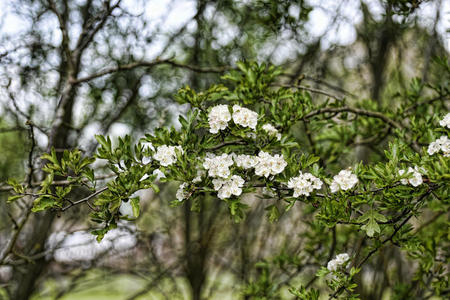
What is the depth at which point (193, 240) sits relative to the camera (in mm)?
4383

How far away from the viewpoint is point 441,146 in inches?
62.1

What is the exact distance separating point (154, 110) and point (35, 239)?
1434mm

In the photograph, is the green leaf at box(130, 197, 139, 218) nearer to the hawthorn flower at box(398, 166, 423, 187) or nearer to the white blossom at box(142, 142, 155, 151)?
the white blossom at box(142, 142, 155, 151)

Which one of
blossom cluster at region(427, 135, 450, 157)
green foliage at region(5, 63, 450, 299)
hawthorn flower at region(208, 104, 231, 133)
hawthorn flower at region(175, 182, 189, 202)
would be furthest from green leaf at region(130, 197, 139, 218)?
blossom cluster at region(427, 135, 450, 157)

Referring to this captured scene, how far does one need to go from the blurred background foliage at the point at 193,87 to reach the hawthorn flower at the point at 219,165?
1.08 meters

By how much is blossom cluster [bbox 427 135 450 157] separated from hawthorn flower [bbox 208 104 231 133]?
826 mm

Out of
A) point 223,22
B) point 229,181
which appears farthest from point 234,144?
point 223,22

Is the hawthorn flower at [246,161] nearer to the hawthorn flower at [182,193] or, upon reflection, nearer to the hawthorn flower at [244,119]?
the hawthorn flower at [244,119]

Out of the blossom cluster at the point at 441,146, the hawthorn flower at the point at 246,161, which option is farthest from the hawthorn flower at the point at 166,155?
the blossom cluster at the point at 441,146

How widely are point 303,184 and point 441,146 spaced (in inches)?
22.7

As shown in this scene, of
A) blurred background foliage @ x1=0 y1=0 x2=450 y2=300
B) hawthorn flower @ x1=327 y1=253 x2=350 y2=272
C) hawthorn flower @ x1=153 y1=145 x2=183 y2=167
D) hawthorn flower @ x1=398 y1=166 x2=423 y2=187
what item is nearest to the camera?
hawthorn flower @ x1=398 y1=166 x2=423 y2=187

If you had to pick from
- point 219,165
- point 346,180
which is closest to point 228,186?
point 219,165

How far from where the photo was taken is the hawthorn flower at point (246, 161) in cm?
158

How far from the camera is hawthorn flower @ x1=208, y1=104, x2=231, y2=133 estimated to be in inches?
62.9
